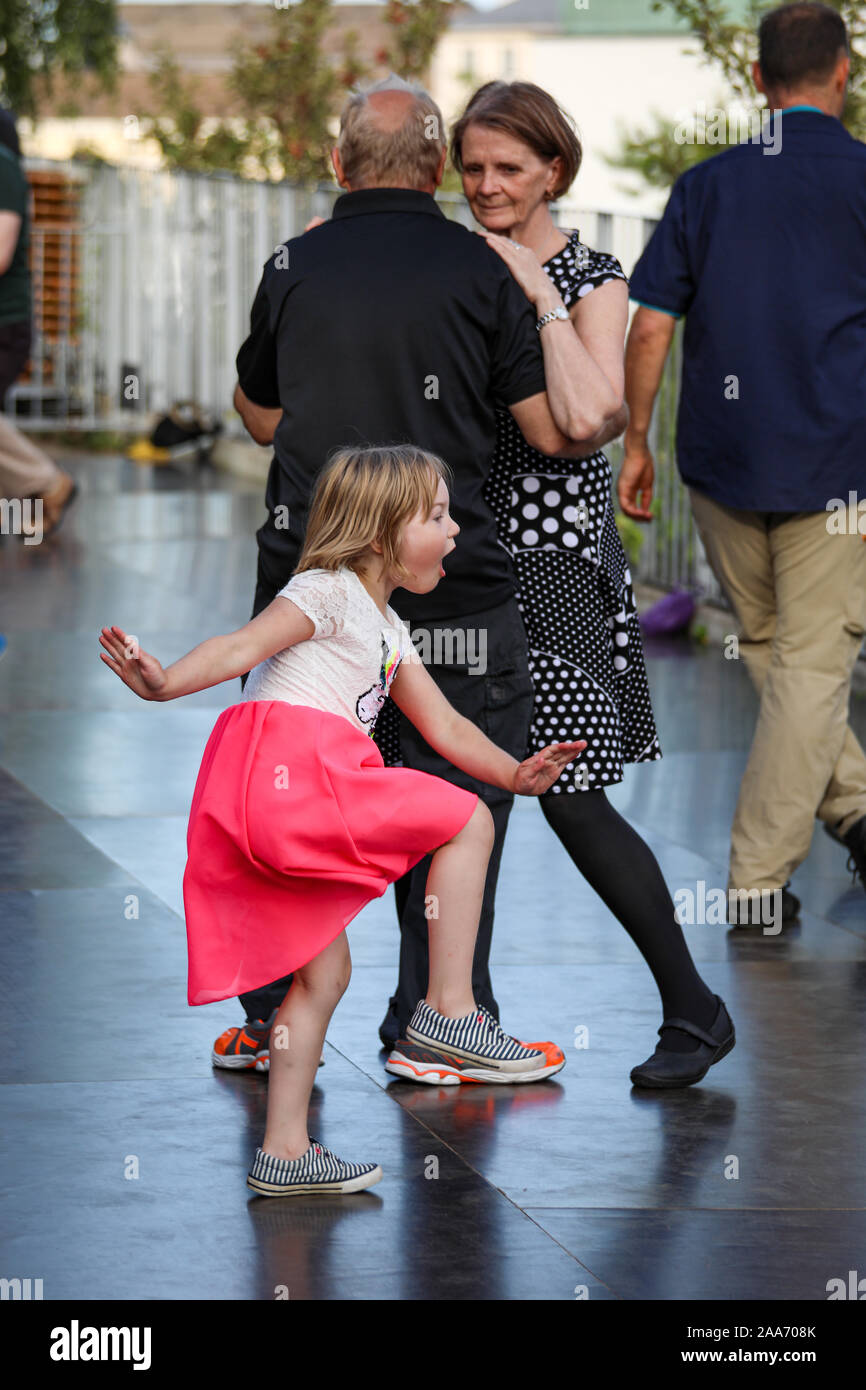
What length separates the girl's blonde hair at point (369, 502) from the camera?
3908 millimetres

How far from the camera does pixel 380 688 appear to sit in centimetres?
400

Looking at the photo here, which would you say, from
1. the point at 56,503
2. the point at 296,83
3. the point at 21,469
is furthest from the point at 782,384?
the point at 296,83

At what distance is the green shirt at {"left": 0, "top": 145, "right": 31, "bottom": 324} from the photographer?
9539mm

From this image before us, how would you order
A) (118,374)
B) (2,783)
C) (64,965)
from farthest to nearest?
(118,374), (2,783), (64,965)

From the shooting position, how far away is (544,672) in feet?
14.9

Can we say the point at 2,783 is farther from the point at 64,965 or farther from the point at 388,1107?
the point at 388,1107

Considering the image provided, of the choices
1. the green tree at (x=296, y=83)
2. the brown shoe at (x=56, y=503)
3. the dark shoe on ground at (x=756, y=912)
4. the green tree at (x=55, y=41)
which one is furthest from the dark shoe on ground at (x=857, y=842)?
the green tree at (x=55, y=41)

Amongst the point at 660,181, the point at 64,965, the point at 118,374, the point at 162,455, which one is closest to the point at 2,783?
the point at 64,965

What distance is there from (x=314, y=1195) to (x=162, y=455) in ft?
41.9

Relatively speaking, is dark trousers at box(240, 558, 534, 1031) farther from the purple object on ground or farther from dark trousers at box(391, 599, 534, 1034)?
the purple object on ground

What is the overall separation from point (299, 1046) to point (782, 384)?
2.54 meters

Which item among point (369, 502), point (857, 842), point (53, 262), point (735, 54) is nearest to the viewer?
point (369, 502)

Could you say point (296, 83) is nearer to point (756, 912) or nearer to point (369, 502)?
point (756, 912)
